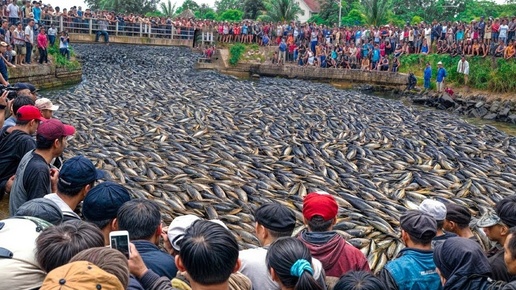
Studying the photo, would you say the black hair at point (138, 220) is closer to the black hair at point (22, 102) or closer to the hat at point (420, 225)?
the hat at point (420, 225)

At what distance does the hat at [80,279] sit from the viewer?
216 centimetres

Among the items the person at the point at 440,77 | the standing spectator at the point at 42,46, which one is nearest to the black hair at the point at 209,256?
the standing spectator at the point at 42,46

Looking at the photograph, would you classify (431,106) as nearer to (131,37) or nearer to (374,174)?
(374,174)

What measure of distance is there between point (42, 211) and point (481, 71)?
81.3 feet

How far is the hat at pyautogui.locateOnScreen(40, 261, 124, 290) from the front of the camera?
2.16 m

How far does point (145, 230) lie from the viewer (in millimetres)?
3562

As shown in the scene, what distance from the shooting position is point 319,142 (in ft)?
43.1

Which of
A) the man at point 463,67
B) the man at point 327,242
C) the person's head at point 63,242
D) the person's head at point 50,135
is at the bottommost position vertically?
the man at point 327,242

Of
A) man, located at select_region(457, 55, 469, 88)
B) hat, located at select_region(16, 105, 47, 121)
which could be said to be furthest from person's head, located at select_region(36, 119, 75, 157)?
man, located at select_region(457, 55, 469, 88)

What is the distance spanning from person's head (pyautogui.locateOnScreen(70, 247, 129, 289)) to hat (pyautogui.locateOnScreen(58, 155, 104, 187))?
1.72m

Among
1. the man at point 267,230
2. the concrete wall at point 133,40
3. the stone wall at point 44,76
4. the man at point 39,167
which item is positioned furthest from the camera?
the concrete wall at point 133,40

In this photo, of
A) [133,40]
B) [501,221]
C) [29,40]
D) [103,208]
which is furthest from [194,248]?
[133,40]

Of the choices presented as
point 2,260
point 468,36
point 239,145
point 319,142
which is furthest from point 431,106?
point 2,260

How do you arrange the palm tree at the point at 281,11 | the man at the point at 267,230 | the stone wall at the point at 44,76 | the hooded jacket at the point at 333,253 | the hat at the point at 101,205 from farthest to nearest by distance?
the palm tree at the point at 281,11 < the stone wall at the point at 44,76 < the hooded jacket at the point at 333,253 < the hat at the point at 101,205 < the man at the point at 267,230
